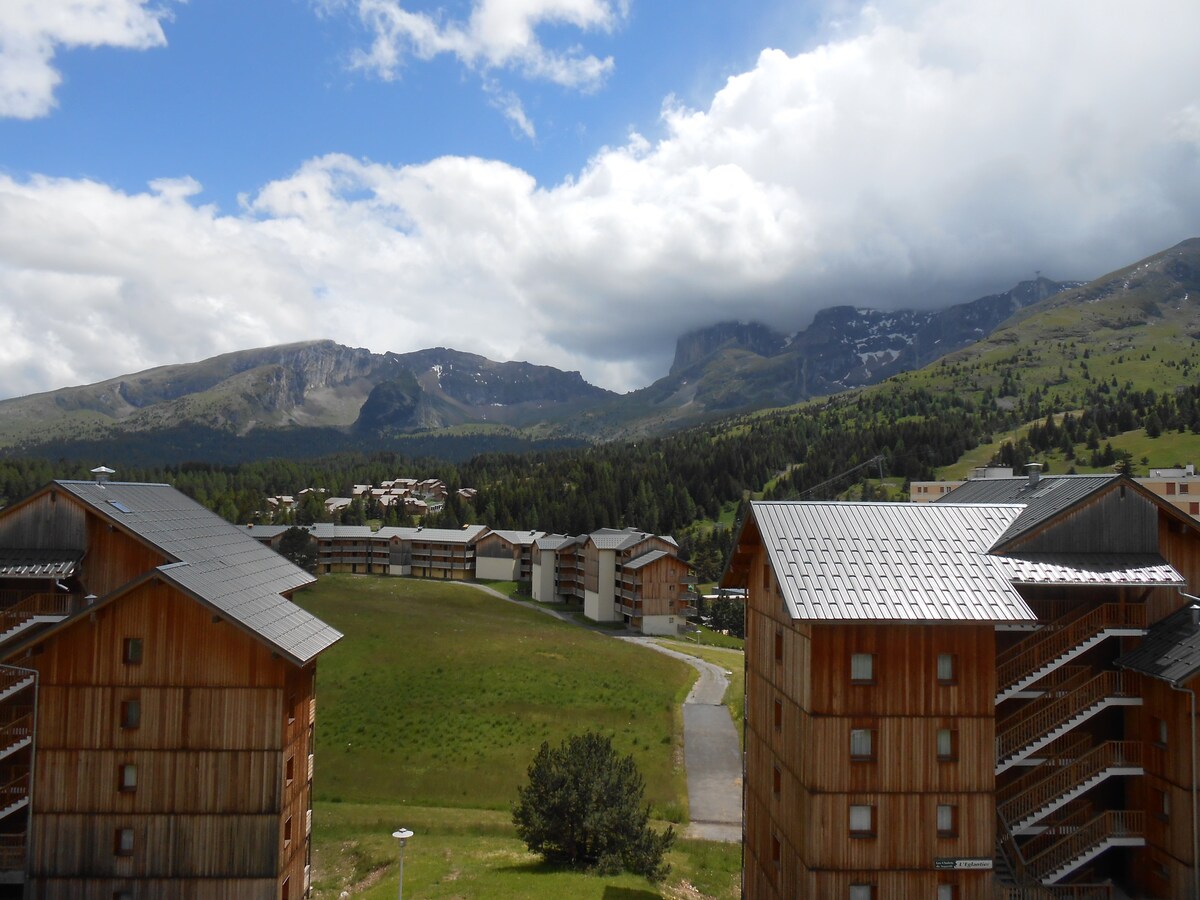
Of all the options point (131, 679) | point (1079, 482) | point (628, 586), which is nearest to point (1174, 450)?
point (628, 586)

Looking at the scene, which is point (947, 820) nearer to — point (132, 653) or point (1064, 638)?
point (1064, 638)

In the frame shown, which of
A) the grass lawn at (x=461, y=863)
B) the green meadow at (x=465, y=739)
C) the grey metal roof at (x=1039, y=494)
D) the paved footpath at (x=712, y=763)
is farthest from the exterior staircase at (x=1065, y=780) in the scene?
the paved footpath at (x=712, y=763)

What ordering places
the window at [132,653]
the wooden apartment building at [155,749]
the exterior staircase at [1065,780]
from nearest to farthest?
the exterior staircase at [1065,780], the wooden apartment building at [155,749], the window at [132,653]

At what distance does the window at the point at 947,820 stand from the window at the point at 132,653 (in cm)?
2769

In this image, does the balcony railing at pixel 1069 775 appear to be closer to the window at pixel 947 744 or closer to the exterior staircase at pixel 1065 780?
the exterior staircase at pixel 1065 780

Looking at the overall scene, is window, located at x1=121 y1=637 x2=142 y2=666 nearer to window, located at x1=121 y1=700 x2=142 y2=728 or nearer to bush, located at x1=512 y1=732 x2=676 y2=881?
window, located at x1=121 y1=700 x2=142 y2=728

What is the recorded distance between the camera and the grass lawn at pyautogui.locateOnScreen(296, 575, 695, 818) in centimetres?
5388

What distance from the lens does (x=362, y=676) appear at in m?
70.7

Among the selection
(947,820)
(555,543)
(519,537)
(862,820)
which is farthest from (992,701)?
(519,537)

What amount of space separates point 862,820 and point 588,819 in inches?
561

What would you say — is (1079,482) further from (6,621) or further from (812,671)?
(6,621)

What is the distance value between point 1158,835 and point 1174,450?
172706mm

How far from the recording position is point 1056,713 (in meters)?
28.3

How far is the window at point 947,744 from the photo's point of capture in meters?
27.0
